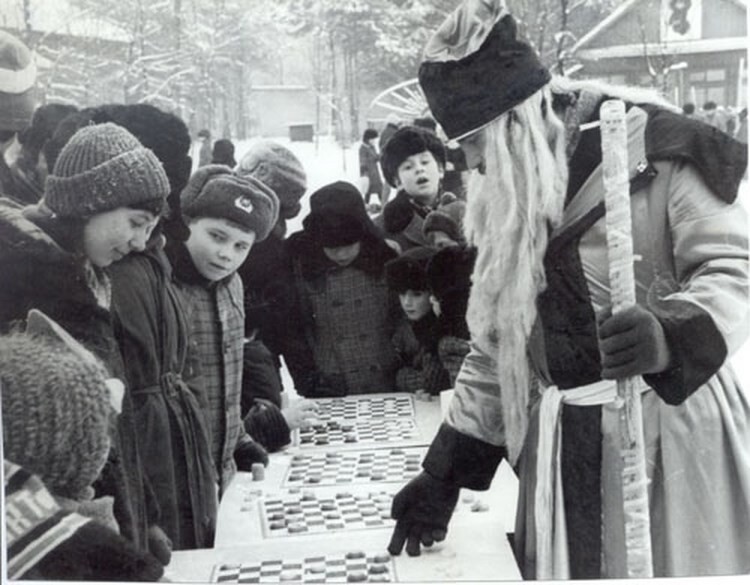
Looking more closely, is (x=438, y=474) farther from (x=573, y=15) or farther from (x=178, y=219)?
(x=573, y=15)

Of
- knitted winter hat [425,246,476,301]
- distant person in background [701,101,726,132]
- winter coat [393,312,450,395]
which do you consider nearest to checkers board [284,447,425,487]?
winter coat [393,312,450,395]

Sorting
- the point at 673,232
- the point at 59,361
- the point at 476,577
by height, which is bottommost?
the point at 476,577

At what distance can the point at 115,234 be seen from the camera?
2.32m

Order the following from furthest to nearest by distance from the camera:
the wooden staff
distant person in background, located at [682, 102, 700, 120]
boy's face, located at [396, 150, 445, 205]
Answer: boy's face, located at [396, 150, 445, 205], distant person in background, located at [682, 102, 700, 120], the wooden staff

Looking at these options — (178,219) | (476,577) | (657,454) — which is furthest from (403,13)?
(476,577)

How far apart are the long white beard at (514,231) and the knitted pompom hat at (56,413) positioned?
0.91m

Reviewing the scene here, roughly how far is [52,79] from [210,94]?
382 mm

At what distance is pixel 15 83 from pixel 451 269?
3.74 feet

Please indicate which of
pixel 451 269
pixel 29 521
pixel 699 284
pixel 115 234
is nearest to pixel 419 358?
pixel 451 269

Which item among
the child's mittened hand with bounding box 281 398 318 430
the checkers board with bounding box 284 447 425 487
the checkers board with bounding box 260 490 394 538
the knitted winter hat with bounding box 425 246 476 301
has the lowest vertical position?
the checkers board with bounding box 260 490 394 538

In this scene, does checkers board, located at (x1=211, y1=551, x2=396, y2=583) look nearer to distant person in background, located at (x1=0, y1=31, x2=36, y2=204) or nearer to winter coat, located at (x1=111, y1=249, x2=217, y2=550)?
winter coat, located at (x1=111, y1=249, x2=217, y2=550)

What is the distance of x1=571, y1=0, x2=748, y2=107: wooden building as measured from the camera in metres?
2.28

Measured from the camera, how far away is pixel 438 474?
232 centimetres

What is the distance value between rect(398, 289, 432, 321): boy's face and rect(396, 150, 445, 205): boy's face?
22 cm
